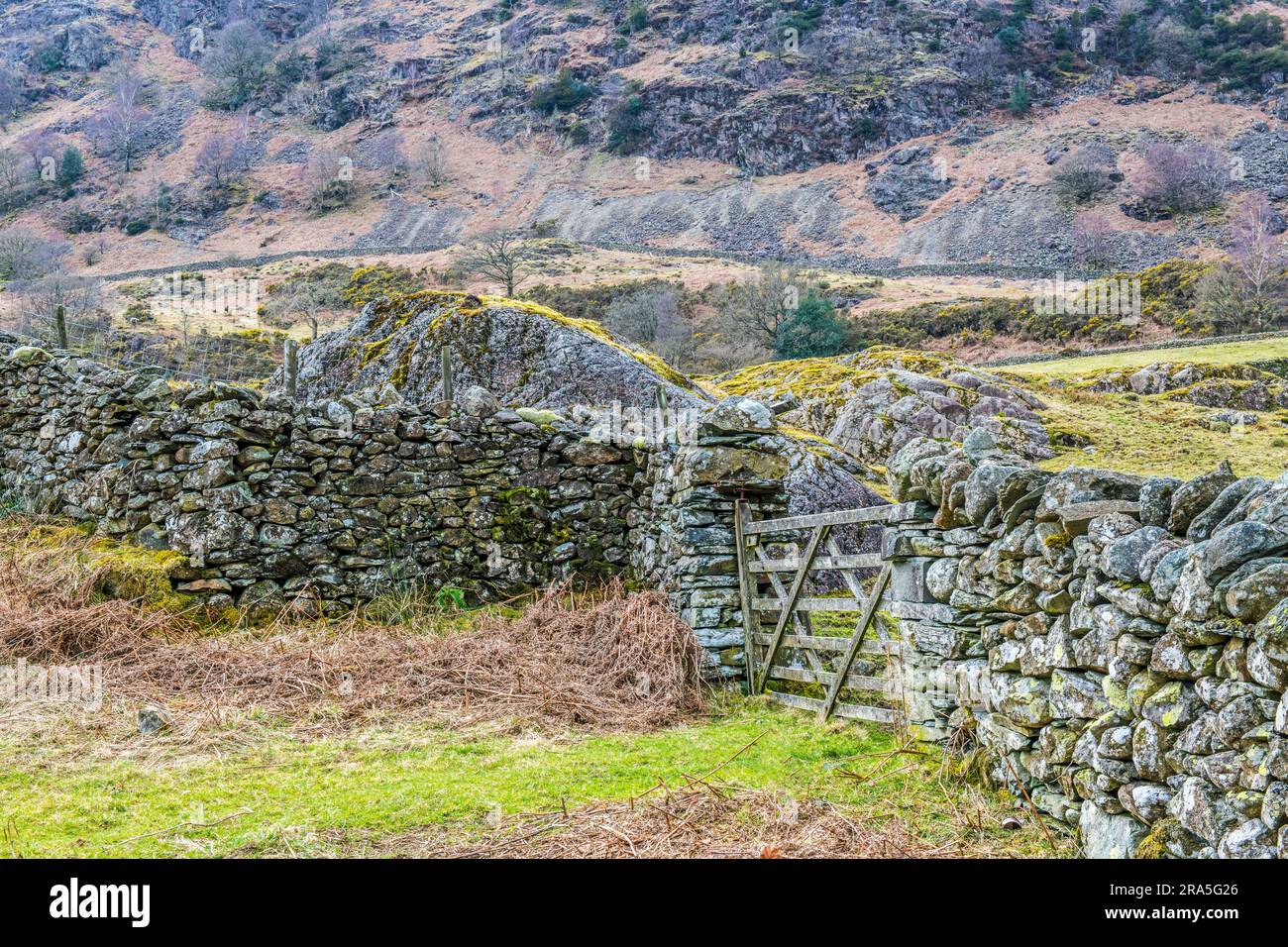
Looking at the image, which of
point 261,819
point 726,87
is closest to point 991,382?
point 261,819

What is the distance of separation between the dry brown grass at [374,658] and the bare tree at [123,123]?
10264 centimetres

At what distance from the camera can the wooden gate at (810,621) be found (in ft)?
20.3

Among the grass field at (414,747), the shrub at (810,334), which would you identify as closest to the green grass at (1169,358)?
the shrub at (810,334)

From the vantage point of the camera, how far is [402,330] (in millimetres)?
14172

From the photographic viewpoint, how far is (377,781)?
5215 mm

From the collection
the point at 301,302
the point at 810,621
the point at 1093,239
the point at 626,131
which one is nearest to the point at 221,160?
the point at 626,131

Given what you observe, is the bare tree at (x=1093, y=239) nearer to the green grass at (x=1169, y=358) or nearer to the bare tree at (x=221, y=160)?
the green grass at (x=1169, y=358)

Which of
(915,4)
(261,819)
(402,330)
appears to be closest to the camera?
(261,819)

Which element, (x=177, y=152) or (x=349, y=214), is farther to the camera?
(x=177, y=152)

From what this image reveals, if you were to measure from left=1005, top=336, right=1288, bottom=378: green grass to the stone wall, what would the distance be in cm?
2520

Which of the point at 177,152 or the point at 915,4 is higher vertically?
the point at 915,4

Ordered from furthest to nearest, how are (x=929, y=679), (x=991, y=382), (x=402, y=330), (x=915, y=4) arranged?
(x=915, y=4), (x=991, y=382), (x=402, y=330), (x=929, y=679)
